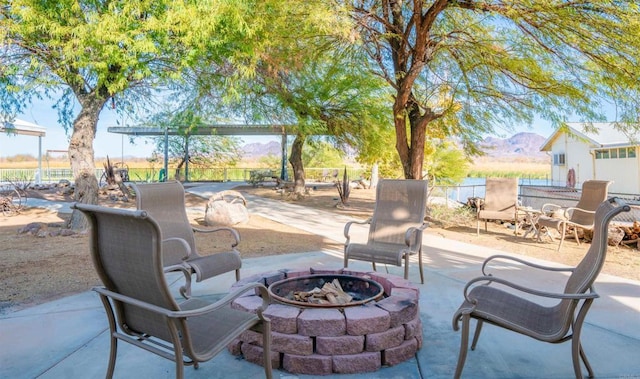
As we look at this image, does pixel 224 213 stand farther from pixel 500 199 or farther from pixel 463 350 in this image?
pixel 463 350

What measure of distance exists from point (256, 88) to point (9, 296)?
22.7ft

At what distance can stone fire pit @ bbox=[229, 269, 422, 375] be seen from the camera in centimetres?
246

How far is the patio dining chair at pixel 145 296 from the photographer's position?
181 centimetres

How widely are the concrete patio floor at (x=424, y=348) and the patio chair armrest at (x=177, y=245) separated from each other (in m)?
0.42

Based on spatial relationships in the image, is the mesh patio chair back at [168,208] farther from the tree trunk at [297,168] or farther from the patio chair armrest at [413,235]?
the tree trunk at [297,168]

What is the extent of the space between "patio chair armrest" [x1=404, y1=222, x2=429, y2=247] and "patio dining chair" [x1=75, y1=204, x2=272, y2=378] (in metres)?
2.28

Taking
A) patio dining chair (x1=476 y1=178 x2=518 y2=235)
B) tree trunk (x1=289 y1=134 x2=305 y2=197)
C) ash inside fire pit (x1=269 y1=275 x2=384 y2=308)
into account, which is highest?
tree trunk (x1=289 y1=134 x2=305 y2=197)

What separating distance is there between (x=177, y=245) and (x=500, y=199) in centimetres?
598

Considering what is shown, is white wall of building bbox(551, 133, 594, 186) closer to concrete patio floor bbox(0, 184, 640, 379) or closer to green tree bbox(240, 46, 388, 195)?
green tree bbox(240, 46, 388, 195)

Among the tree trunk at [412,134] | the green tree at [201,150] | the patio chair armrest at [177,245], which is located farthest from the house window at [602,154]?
the green tree at [201,150]

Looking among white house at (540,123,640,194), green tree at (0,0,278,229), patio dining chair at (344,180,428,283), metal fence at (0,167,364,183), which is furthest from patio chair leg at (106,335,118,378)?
metal fence at (0,167,364,183)

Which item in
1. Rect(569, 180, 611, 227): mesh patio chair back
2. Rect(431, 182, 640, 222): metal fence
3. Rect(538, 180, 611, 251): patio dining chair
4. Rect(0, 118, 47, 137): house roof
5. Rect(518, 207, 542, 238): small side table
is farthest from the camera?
Rect(0, 118, 47, 137): house roof

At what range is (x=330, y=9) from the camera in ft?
21.9

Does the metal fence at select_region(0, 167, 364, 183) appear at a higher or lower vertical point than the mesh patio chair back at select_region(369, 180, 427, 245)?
higher
